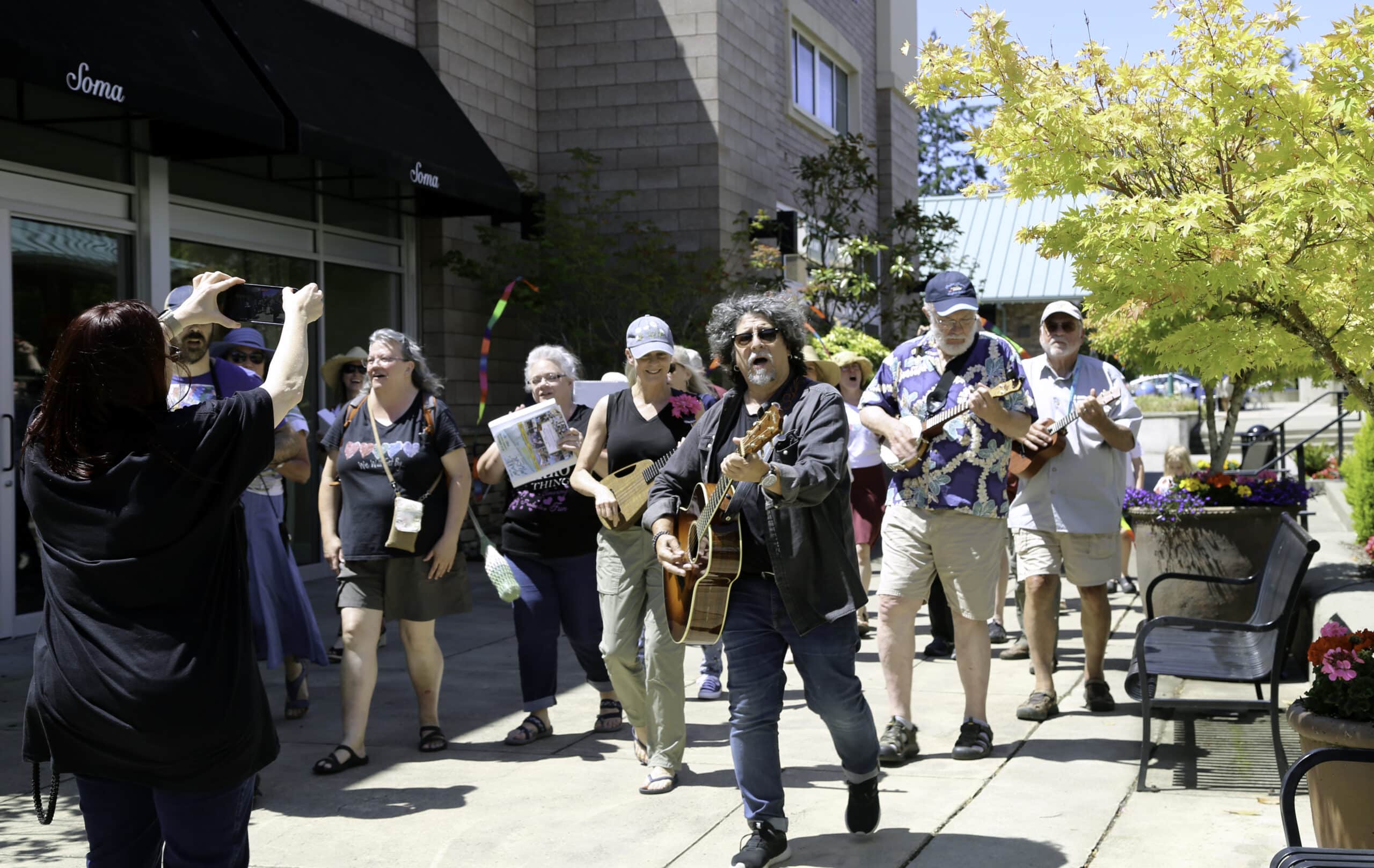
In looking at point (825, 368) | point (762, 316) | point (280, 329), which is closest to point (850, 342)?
point (825, 368)

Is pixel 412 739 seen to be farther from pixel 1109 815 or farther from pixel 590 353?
pixel 590 353

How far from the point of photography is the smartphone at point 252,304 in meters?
3.29

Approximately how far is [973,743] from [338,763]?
8.91 feet

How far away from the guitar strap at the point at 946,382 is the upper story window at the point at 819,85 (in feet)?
39.9

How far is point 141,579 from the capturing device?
2893mm

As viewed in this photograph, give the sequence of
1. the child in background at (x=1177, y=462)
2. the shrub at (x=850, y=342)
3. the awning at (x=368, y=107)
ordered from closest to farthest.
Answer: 1. the awning at (x=368, y=107)
2. the child in background at (x=1177, y=462)
3. the shrub at (x=850, y=342)

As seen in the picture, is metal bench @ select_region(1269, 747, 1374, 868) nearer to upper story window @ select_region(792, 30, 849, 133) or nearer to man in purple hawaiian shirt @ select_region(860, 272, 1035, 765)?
man in purple hawaiian shirt @ select_region(860, 272, 1035, 765)

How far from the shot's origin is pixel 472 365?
1315cm

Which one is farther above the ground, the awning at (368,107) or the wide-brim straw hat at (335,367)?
the awning at (368,107)

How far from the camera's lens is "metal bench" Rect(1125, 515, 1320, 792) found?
5031 millimetres

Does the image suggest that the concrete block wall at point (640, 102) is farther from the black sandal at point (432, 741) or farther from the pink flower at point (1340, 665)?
the pink flower at point (1340, 665)

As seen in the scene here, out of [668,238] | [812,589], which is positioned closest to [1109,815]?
[812,589]

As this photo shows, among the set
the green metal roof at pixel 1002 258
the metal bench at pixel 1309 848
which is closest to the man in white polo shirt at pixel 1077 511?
the metal bench at pixel 1309 848

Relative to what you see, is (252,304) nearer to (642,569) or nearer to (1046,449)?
(642,569)
